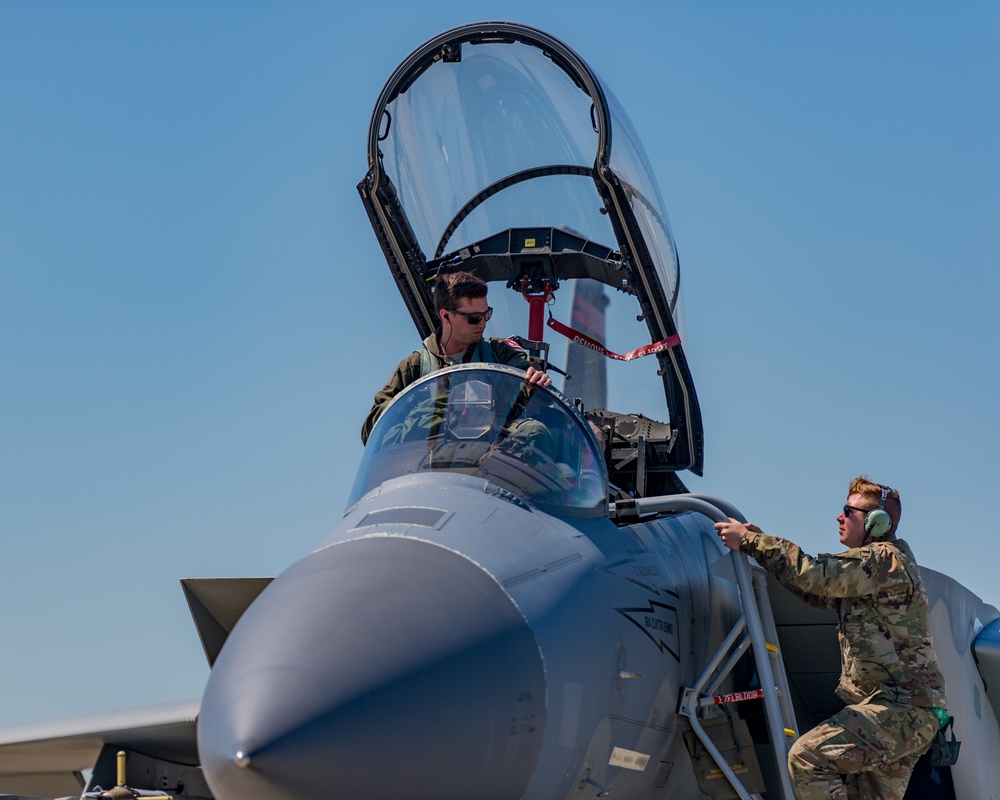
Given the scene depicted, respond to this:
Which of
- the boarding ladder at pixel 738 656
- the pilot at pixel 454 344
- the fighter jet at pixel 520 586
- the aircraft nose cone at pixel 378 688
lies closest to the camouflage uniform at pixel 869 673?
the boarding ladder at pixel 738 656

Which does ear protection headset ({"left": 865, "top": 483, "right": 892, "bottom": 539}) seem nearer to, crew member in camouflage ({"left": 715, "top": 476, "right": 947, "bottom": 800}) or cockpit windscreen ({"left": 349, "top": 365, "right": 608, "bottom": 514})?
crew member in camouflage ({"left": 715, "top": 476, "right": 947, "bottom": 800})

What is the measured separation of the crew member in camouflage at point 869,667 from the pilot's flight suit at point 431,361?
170cm

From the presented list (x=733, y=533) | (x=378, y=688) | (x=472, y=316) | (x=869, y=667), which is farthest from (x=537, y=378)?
(x=378, y=688)

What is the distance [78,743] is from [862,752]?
4.65 m

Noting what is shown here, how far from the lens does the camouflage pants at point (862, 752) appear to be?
543cm

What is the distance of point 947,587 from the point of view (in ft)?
24.1

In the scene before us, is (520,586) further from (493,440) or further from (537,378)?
(537,378)

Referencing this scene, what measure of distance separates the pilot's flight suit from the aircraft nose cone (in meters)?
2.28

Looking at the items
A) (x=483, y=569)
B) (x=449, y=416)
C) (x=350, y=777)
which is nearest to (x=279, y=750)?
(x=350, y=777)

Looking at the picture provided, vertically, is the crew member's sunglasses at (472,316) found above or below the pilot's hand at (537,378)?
above

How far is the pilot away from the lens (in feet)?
22.5

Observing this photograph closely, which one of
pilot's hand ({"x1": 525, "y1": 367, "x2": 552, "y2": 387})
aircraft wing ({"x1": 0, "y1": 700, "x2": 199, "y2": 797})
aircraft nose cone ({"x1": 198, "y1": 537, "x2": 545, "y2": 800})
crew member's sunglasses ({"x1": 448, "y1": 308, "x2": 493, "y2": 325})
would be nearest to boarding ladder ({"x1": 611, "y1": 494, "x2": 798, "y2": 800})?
pilot's hand ({"x1": 525, "y1": 367, "x2": 552, "y2": 387})

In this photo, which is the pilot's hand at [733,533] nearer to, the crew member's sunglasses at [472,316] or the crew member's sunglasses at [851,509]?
the crew member's sunglasses at [851,509]

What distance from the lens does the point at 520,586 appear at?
4.63m
